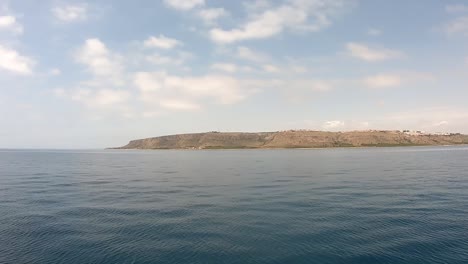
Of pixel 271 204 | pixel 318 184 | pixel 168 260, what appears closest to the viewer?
pixel 168 260

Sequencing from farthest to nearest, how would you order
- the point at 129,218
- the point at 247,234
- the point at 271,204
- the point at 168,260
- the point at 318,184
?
the point at 318,184, the point at 271,204, the point at 129,218, the point at 247,234, the point at 168,260

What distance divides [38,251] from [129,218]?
13.4 metres

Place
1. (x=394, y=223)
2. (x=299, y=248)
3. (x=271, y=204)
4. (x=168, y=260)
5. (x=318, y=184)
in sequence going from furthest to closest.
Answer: (x=318, y=184), (x=271, y=204), (x=394, y=223), (x=299, y=248), (x=168, y=260)

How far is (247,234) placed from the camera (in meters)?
36.0

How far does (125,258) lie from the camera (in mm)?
29547

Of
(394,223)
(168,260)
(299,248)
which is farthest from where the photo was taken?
(394,223)

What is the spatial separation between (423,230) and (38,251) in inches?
1646

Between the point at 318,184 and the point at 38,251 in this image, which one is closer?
the point at 38,251

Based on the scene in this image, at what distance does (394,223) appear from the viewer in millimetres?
39688

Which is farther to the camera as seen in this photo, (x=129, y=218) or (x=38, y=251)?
(x=129, y=218)

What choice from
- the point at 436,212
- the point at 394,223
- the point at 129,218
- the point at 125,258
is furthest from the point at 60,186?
the point at 436,212

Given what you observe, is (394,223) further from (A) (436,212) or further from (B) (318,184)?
(B) (318,184)

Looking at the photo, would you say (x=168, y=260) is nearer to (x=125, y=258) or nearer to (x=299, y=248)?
(x=125, y=258)

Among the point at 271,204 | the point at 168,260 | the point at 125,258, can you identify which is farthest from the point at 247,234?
the point at 271,204
